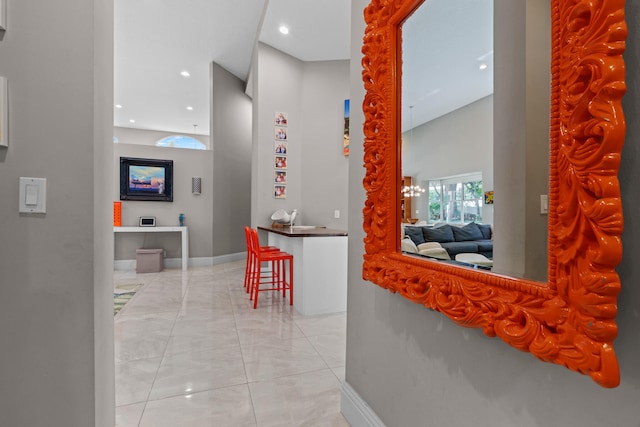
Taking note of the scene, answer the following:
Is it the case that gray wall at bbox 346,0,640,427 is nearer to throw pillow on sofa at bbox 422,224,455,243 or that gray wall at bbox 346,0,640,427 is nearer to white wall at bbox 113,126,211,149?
throw pillow on sofa at bbox 422,224,455,243

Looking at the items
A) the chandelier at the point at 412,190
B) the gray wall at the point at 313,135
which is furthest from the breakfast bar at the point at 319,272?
the chandelier at the point at 412,190

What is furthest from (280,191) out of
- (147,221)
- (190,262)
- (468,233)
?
(468,233)

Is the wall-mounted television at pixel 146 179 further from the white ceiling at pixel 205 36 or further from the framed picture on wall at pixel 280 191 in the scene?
the framed picture on wall at pixel 280 191

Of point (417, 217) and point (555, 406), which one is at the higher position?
point (417, 217)

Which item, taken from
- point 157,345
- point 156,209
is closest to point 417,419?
point 157,345

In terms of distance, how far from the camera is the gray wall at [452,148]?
86 centimetres

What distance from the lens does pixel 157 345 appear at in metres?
2.47

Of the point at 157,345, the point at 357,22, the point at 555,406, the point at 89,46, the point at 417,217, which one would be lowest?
the point at 157,345

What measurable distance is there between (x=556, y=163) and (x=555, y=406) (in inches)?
21.3

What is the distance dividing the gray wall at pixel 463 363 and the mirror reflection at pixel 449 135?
5.1 inches

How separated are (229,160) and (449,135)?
608cm

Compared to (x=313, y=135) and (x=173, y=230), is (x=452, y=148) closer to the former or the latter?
(x=313, y=135)

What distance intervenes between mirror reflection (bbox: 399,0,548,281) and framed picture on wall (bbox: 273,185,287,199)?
395cm

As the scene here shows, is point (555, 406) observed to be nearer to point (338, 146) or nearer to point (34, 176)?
point (34, 176)
